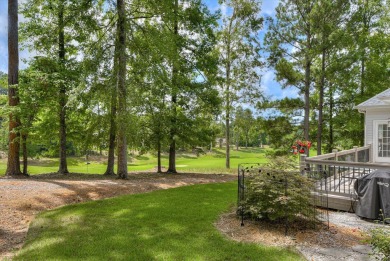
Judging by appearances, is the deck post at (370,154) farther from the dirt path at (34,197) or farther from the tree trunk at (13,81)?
the tree trunk at (13,81)

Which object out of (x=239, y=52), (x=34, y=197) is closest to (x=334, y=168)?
(x=34, y=197)

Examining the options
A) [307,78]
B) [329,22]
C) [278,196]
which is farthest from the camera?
[307,78]

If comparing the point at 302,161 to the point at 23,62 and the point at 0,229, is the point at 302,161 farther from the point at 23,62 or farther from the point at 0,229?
the point at 23,62

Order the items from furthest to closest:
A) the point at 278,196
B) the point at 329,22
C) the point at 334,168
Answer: the point at 329,22 → the point at 334,168 → the point at 278,196

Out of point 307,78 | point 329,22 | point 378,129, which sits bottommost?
point 378,129

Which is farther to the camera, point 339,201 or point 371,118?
point 371,118

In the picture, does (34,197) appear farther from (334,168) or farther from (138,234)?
(334,168)

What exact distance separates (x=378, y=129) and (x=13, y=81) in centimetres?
1604

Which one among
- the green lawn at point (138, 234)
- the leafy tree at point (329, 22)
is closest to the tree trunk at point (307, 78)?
the leafy tree at point (329, 22)

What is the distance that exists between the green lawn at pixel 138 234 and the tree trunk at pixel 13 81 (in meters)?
6.11

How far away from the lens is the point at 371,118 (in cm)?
1254

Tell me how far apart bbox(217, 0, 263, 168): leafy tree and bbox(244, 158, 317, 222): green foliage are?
1354 cm

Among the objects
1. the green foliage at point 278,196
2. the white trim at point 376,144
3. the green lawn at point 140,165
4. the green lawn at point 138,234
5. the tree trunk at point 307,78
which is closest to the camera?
the green lawn at point 138,234

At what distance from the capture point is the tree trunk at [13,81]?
37.4ft
